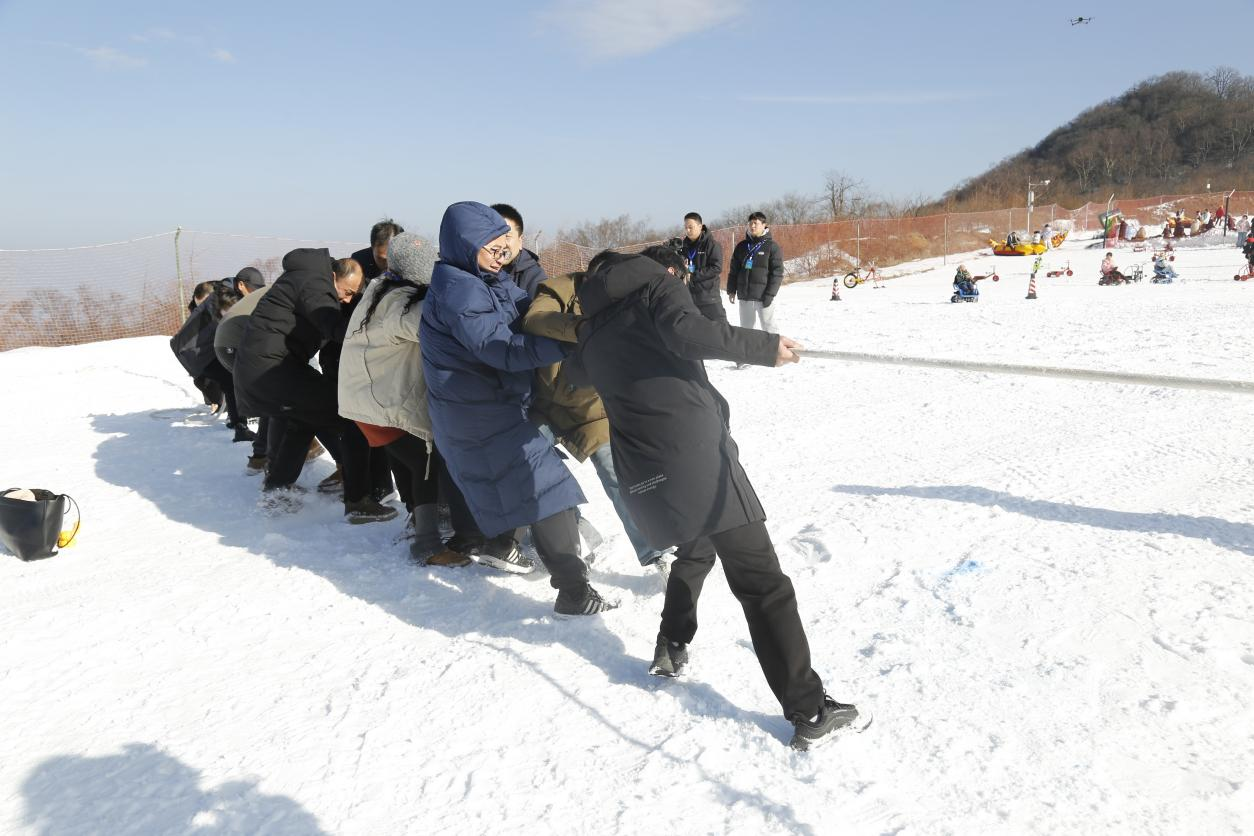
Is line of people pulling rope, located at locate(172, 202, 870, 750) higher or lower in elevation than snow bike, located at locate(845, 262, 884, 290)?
lower

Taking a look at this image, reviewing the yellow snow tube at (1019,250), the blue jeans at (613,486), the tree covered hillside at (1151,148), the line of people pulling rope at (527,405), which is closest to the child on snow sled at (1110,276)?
the yellow snow tube at (1019,250)

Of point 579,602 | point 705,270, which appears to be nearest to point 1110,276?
point 705,270

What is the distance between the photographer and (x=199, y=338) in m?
6.98

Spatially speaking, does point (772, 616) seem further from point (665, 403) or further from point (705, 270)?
point (705, 270)

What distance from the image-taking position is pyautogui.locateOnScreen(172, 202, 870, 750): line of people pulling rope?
2.58 metres

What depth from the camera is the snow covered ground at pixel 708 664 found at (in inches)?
93.7

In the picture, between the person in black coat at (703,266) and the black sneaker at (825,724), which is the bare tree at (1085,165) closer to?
the person in black coat at (703,266)

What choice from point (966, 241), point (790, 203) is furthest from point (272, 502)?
point (790, 203)

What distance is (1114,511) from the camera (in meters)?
4.18

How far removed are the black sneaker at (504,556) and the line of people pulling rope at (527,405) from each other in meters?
0.01

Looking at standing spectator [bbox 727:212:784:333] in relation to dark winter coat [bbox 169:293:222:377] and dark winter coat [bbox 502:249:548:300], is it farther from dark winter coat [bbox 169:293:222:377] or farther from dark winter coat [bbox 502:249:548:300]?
dark winter coat [bbox 502:249:548:300]

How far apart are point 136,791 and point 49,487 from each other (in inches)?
179

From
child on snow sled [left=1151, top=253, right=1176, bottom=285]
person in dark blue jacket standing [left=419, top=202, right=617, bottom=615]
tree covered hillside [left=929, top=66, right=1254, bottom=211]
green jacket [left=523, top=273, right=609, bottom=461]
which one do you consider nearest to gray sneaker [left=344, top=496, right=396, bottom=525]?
person in dark blue jacket standing [left=419, top=202, right=617, bottom=615]

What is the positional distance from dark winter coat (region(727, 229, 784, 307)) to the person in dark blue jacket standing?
19.2 feet
